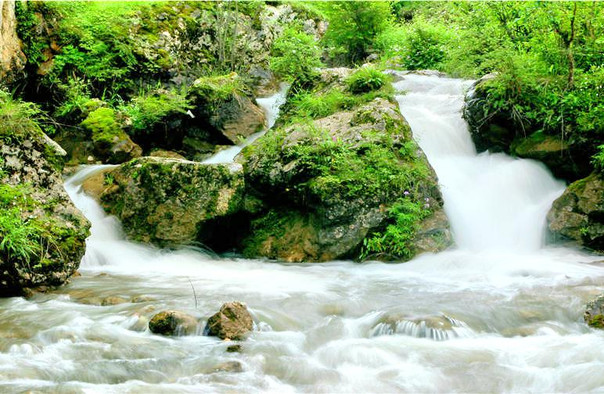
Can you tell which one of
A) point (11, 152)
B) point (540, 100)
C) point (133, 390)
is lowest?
point (133, 390)

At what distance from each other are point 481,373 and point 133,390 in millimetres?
2540

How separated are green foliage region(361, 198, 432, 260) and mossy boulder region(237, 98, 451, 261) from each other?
14mm

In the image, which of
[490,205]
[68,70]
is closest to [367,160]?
[490,205]

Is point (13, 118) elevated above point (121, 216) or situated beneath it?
elevated above

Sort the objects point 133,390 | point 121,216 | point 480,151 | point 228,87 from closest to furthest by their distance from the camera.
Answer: point 133,390
point 121,216
point 480,151
point 228,87

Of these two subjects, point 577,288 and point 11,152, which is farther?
point 11,152

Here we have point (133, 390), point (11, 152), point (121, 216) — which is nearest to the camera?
point (133, 390)

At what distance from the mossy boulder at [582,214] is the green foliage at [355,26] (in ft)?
34.4

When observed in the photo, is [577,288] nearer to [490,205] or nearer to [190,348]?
[490,205]

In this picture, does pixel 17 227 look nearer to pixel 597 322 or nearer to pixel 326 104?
pixel 326 104

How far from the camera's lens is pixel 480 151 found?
9.52 m

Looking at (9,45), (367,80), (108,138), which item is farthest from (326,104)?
(9,45)

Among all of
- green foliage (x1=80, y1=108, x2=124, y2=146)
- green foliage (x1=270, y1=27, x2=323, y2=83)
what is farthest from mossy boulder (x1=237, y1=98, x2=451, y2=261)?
green foliage (x1=80, y1=108, x2=124, y2=146)

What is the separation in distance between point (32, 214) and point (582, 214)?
24.3 ft
